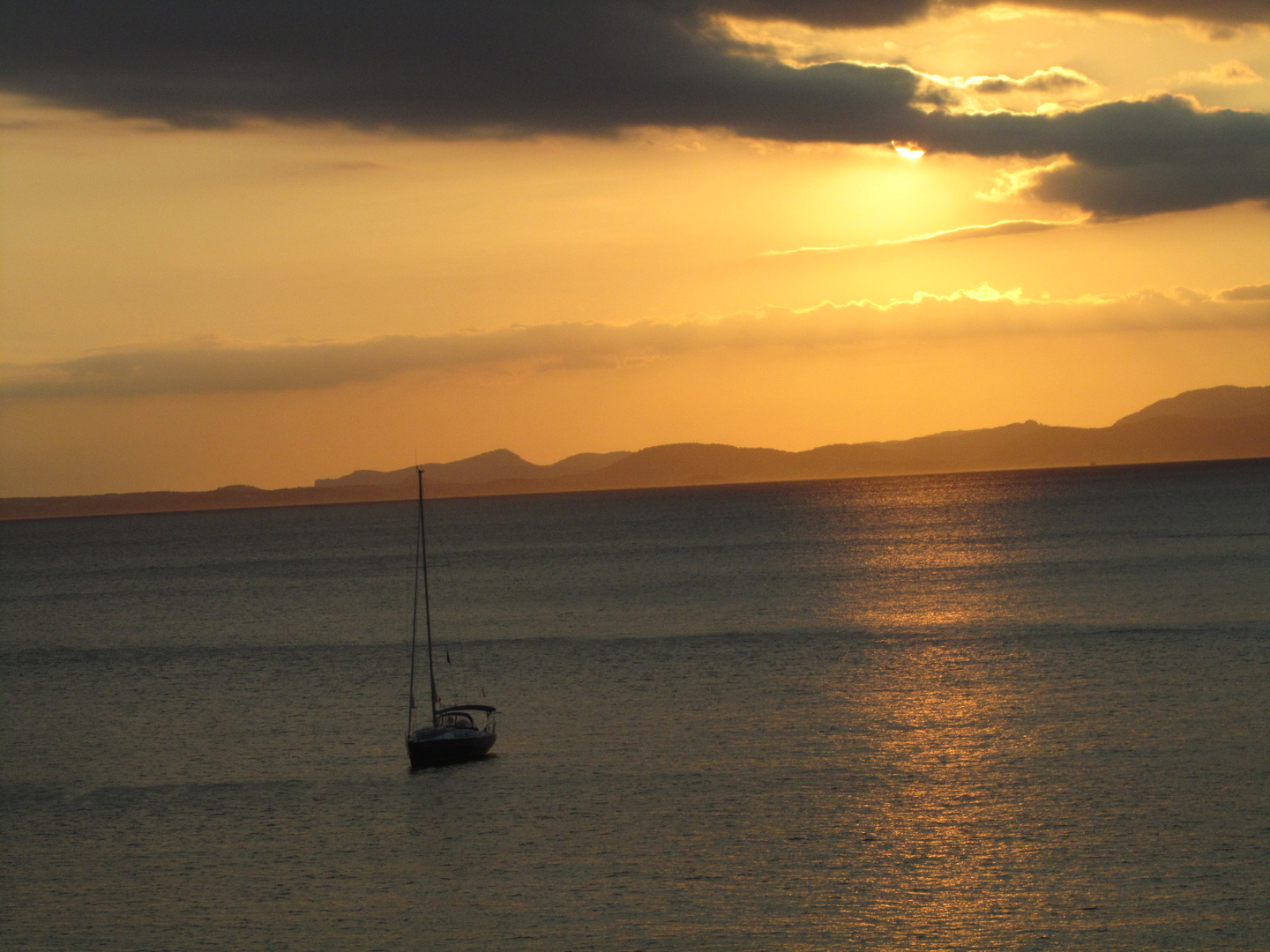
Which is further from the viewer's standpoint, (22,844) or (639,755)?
(639,755)

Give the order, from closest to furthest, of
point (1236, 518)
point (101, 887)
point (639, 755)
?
1. point (101, 887)
2. point (639, 755)
3. point (1236, 518)

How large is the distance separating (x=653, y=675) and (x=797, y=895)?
110 feet

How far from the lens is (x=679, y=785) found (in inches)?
1671

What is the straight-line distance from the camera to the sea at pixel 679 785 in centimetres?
3130

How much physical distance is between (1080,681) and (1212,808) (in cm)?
2142

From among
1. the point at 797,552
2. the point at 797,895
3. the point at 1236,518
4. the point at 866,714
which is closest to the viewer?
the point at 797,895

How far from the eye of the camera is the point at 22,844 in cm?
3978

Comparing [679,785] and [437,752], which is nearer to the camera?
[679,785]

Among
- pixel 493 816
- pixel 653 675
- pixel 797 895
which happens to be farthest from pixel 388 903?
pixel 653 675

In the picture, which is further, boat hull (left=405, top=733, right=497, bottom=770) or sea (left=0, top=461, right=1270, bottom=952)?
boat hull (left=405, top=733, right=497, bottom=770)

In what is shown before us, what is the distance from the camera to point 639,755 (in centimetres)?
4706

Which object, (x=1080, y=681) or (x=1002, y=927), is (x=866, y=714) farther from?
(x=1002, y=927)

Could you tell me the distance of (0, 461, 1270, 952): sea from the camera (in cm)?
3130

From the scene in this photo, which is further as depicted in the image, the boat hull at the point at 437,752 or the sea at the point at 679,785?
the boat hull at the point at 437,752
